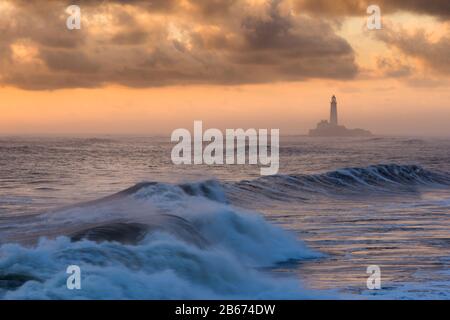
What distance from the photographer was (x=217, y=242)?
51.4 ft

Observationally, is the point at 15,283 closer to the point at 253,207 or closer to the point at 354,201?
the point at 253,207

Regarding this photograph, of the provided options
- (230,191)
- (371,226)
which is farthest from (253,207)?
(371,226)

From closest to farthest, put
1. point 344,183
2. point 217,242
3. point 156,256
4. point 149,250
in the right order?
point 156,256
point 149,250
point 217,242
point 344,183

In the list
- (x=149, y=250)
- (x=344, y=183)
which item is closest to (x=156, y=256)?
(x=149, y=250)

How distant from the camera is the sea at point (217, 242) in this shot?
10680 millimetres

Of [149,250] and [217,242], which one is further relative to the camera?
[217,242]

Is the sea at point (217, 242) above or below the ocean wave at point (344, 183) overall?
below

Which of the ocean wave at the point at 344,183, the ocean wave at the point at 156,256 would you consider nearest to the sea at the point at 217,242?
the ocean wave at the point at 156,256

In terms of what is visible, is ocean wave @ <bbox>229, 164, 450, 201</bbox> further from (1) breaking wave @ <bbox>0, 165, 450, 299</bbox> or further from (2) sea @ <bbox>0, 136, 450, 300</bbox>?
(1) breaking wave @ <bbox>0, 165, 450, 299</bbox>

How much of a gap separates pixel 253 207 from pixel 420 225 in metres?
6.87

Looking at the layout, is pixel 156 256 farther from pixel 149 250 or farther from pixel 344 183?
pixel 344 183

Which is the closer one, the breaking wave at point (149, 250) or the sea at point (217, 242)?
the breaking wave at point (149, 250)

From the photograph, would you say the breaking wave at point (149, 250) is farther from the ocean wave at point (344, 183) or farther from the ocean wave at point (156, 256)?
the ocean wave at point (344, 183)

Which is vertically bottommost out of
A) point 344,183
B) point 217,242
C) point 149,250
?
point 217,242
